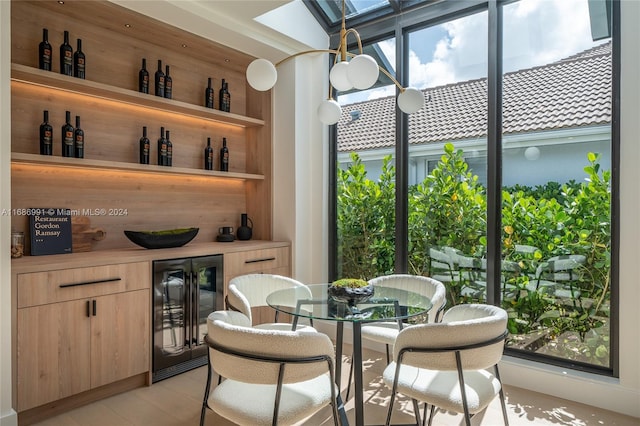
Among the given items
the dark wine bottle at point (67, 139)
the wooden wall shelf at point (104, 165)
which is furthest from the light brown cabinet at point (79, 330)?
the dark wine bottle at point (67, 139)

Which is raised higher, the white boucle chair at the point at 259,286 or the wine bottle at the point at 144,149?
the wine bottle at the point at 144,149

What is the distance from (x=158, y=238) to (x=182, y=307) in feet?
1.84

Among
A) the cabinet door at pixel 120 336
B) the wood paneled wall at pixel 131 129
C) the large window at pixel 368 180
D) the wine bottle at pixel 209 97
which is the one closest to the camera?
the cabinet door at pixel 120 336

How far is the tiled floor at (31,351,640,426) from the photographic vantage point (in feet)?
8.30

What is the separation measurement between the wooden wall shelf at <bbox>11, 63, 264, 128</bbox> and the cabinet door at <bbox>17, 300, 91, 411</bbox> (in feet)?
4.93

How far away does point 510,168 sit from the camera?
313 cm

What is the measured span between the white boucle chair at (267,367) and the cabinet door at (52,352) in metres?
1.34

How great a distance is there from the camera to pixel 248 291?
2906 mm

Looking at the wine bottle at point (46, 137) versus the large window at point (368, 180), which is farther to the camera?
the large window at point (368, 180)

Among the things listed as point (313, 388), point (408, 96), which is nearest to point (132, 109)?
point (408, 96)

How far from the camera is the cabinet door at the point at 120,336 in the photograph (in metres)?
2.74

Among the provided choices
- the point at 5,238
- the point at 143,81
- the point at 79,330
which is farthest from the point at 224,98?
the point at 79,330

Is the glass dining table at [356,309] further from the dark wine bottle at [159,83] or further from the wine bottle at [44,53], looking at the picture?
the wine bottle at [44,53]

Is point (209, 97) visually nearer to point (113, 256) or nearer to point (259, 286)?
point (113, 256)
